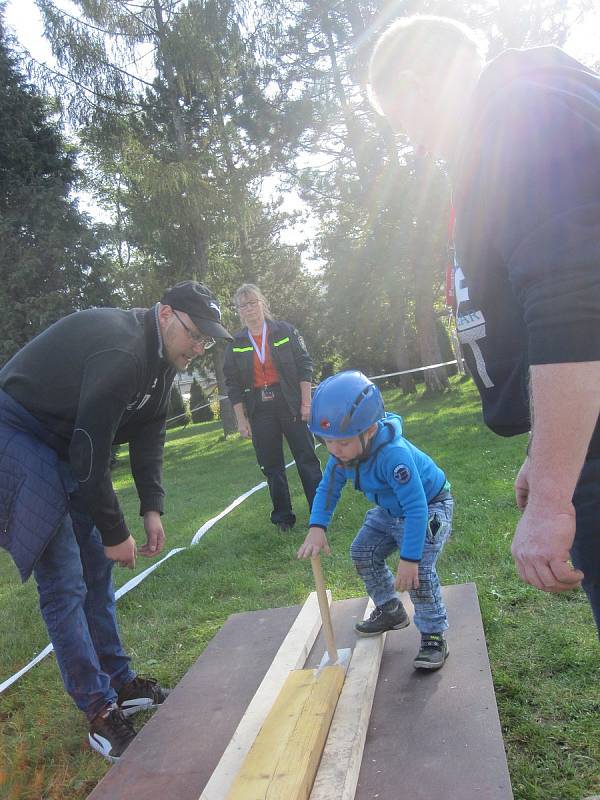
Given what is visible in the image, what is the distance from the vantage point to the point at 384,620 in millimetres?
3314

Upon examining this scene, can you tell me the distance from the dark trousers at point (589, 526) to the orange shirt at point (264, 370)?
15.5 feet

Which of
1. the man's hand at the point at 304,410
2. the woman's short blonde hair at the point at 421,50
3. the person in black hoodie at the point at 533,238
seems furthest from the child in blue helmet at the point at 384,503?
the man's hand at the point at 304,410

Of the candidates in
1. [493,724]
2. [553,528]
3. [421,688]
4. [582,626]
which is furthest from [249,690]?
[553,528]

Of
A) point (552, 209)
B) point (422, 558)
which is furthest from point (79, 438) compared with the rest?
point (552, 209)

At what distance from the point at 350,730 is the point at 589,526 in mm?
1356

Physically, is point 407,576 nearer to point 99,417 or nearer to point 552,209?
point 99,417

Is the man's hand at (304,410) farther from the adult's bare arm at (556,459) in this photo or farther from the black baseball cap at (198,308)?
the adult's bare arm at (556,459)

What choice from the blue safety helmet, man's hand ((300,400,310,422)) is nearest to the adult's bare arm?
the blue safety helmet

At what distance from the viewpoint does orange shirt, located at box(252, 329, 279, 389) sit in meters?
6.23

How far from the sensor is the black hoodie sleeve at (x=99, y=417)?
265 centimetres

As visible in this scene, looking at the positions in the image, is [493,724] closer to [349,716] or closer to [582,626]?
[349,716]

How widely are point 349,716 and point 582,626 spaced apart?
1.60 metres

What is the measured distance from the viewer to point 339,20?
61.5 ft

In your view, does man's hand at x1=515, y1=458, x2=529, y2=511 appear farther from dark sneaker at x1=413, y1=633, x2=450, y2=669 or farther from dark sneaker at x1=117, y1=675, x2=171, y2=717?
dark sneaker at x1=117, y1=675, x2=171, y2=717
